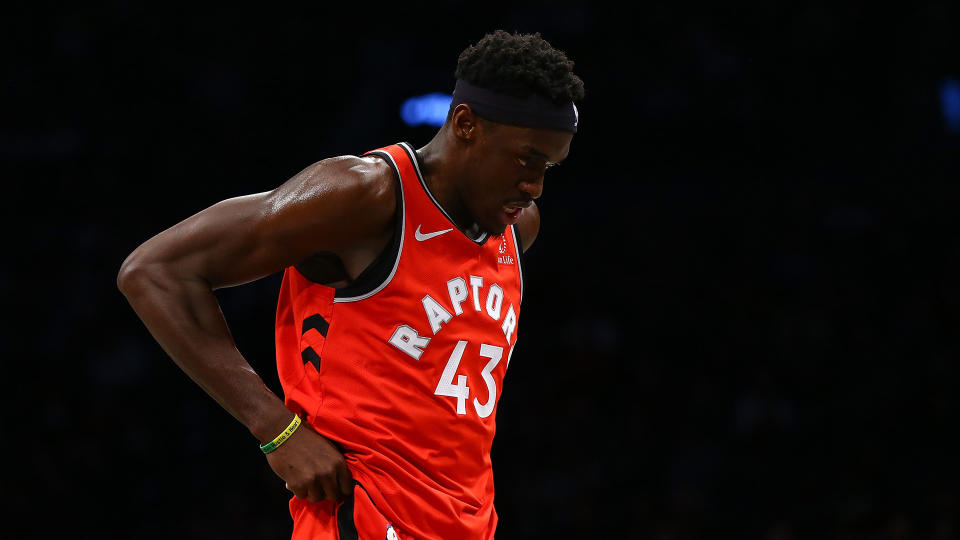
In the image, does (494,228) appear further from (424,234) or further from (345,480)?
(345,480)

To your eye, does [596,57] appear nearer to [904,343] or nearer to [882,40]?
[882,40]

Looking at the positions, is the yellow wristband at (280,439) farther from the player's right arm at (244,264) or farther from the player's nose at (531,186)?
the player's nose at (531,186)

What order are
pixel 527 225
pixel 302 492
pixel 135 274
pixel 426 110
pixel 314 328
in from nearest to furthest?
pixel 135 274
pixel 302 492
pixel 314 328
pixel 527 225
pixel 426 110

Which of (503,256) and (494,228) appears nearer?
(494,228)

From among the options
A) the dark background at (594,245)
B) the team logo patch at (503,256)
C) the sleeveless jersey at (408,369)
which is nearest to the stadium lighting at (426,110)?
the dark background at (594,245)

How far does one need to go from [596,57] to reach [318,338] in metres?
5.91

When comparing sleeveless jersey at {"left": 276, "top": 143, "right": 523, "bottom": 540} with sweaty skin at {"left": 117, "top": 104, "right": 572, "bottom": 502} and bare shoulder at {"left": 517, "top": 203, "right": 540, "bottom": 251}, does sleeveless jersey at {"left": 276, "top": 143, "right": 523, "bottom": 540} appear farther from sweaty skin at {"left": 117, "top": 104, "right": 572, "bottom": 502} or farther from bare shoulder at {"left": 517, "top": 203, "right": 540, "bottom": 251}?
bare shoulder at {"left": 517, "top": 203, "right": 540, "bottom": 251}

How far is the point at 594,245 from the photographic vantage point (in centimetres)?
784

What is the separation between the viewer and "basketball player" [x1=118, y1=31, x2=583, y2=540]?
212 centimetres

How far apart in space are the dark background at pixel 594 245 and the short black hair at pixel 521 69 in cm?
452

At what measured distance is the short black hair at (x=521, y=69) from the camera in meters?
2.32

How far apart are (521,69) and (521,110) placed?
0.31 ft

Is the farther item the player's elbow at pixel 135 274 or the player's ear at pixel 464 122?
the player's ear at pixel 464 122

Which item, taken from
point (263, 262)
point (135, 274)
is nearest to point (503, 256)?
point (263, 262)
